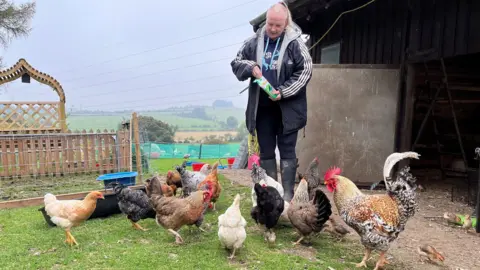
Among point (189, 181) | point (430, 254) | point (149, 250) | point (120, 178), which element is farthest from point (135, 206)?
point (430, 254)

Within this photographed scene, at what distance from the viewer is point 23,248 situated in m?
3.54

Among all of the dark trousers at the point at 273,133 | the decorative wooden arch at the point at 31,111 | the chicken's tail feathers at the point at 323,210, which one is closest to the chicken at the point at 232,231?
the chicken's tail feathers at the point at 323,210

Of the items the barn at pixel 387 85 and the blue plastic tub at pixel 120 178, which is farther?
the barn at pixel 387 85

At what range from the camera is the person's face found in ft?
12.6

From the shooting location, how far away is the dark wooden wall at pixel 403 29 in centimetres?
526

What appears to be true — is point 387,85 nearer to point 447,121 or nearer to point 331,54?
point 331,54

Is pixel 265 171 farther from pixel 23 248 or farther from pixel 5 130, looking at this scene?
pixel 5 130

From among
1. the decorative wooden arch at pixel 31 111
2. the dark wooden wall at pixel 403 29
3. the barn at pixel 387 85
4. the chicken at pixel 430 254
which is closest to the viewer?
the chicken at pixel 430 254

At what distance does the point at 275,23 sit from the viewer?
3871 millimetres

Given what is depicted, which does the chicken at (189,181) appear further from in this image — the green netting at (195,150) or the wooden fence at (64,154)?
the green netting at (195,150)

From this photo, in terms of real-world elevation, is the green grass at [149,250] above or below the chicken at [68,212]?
below

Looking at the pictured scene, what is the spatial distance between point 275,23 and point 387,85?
3.82 meters

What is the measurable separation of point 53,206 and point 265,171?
261cm

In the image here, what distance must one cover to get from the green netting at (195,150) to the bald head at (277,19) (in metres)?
12.3
